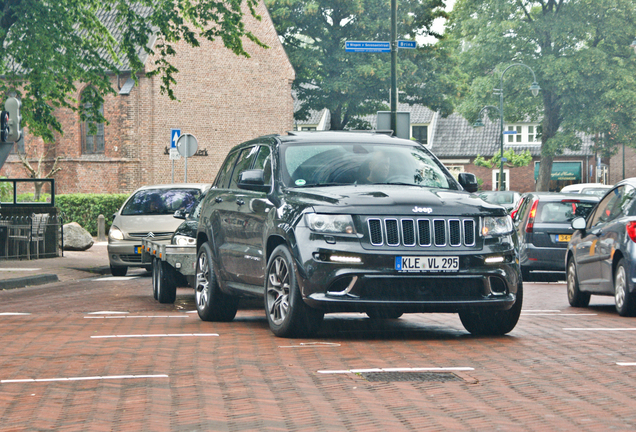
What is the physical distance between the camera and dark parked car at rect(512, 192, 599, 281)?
17375mm

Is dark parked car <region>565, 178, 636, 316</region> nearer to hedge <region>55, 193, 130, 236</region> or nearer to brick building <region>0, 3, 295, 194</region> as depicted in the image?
hedge <region>55, 193, 130, 236</region>

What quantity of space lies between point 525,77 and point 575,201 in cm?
4021

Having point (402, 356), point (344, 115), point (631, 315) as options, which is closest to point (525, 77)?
point (344, 115)

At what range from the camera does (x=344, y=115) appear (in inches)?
1986

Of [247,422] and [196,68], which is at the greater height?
[196,68]

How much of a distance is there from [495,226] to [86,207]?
2689 cm

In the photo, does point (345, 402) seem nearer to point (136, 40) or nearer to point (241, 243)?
point (241, 243)

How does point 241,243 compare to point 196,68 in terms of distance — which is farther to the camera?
point 196,68

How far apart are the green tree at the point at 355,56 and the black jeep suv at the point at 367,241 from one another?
126 feet

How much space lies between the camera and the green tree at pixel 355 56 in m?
47.9

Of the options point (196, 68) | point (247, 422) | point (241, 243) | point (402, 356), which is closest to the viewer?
point (247, 422)

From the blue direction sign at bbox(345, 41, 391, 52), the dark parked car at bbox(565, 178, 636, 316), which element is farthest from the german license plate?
the blue direction sign at bbox(345, 41, 391, 52)

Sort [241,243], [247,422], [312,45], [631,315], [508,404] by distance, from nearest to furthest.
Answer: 1. [247,422]
2. [508,404]
3. [241,243]
4. [631,315]
5. [312,45]

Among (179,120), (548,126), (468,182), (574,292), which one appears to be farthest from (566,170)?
(468,182)
